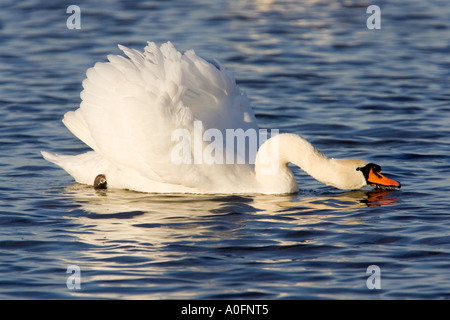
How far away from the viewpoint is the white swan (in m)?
9.88

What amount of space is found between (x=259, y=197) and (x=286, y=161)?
501 millimetres

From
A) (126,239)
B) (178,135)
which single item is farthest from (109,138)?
(126,239)

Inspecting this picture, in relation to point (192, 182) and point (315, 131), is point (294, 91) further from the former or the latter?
point (192, 182)

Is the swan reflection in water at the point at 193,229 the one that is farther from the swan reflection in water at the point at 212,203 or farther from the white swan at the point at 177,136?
the white swan at the point at 177,136

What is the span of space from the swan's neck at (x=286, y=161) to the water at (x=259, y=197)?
21 cm

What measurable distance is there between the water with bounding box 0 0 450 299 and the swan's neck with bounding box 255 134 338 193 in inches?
8.1

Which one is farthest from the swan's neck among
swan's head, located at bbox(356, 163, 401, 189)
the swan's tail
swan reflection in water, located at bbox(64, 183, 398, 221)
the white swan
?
the swan's tail

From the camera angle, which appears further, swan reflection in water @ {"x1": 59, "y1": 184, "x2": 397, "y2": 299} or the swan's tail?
the swan's tail

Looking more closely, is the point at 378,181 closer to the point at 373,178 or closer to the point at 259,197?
the point at 373,178

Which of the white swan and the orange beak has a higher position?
the white swan

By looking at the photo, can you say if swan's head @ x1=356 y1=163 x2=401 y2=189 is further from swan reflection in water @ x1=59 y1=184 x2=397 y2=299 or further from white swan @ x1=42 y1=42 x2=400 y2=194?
swan reflection in water @ x1=59 y1=184 x2=397 y2=299

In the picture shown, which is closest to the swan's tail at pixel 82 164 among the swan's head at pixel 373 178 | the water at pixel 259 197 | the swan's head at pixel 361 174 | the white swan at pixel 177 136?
the water at pixel 259 197

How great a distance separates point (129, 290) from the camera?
7.39 m

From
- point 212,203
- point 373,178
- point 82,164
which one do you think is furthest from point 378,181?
point 82,164
